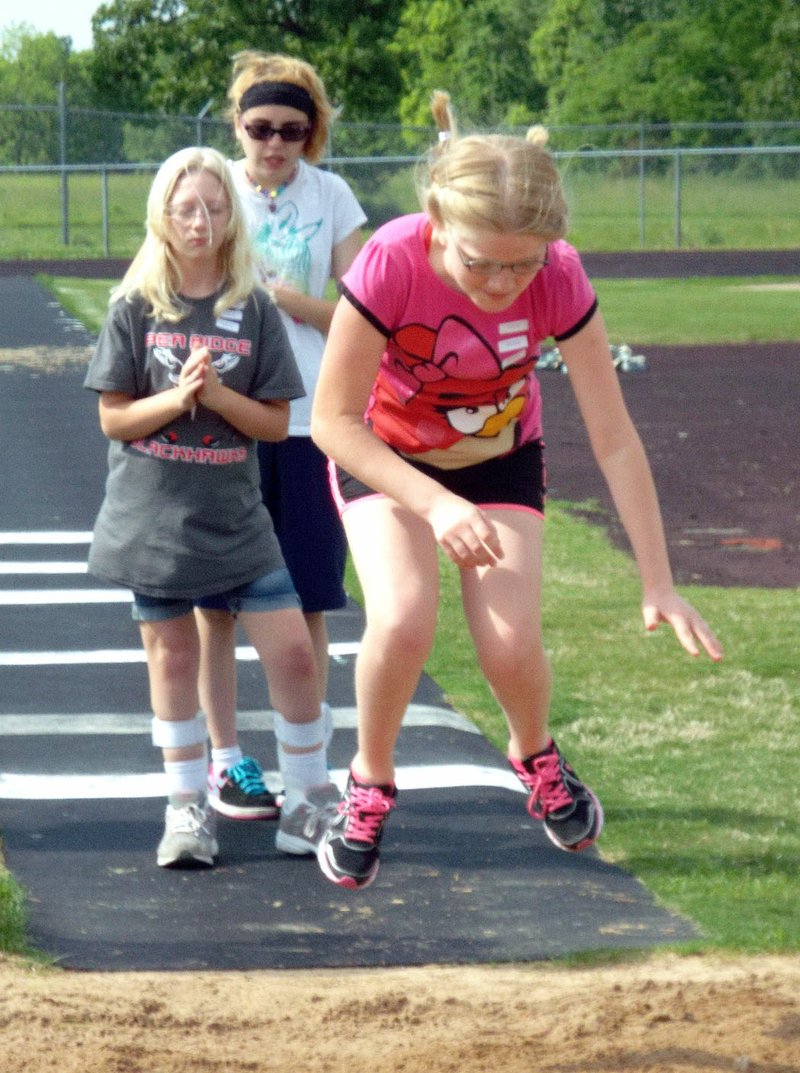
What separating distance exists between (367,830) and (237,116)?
237 centimetres

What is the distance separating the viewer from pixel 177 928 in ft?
15.0

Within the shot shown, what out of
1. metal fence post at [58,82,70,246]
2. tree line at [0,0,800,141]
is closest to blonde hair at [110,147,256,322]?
metal fence post at [58,82,70,246]

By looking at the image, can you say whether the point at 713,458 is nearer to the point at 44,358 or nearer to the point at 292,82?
the point at 292,82

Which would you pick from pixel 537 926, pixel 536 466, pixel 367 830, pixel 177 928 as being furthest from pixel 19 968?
pixel 536 466

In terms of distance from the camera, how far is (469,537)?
3309mm

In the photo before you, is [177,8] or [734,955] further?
[177,8]

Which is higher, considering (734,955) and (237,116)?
(237,116)

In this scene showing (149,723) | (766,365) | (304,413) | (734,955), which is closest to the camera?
(734,955)

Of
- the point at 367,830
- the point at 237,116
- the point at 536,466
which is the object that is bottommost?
the point at 367,830

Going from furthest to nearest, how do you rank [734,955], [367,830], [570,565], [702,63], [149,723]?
[702,63] → [570,565] → [149,723] → [734,955] → [367,830]

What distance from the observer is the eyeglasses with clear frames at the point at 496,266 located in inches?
144

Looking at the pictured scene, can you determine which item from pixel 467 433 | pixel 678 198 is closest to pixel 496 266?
pixel 467 433

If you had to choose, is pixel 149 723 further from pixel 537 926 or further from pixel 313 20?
pixel 313 20

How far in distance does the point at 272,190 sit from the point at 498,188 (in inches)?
70.6
